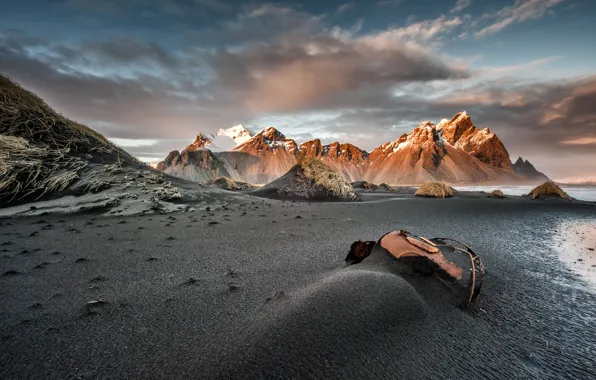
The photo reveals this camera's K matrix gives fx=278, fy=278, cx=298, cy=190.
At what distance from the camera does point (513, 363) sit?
141 cm

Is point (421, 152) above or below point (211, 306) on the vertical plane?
above

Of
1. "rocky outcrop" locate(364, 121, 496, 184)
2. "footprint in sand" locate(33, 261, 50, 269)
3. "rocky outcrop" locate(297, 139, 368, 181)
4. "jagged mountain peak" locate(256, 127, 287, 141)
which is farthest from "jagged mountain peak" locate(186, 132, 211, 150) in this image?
"footprint in sand" locate(33, 261, 50, 269)

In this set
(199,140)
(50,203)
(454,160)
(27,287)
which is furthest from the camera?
(199,140)

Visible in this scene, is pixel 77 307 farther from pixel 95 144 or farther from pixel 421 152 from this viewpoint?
pixel 421 152

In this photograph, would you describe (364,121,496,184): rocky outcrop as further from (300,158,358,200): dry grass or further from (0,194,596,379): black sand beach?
(0,194,596,379): black sand beach

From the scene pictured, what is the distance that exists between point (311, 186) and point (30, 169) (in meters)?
8.76

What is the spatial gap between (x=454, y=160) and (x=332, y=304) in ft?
603

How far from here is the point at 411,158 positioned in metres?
161

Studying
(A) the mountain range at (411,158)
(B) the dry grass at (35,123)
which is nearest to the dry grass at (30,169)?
(B) the dry grass at (35,123)

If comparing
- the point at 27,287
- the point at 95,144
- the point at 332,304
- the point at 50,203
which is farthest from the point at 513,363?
the point at 95,144

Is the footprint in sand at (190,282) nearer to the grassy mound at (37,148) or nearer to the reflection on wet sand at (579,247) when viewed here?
the reflection on wet sand at (579,247)

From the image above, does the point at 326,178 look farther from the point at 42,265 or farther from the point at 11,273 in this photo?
the point at 11,273

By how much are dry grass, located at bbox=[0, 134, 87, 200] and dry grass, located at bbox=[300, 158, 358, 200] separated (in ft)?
26.5

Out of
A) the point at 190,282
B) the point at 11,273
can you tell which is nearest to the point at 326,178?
the point at 190,282
